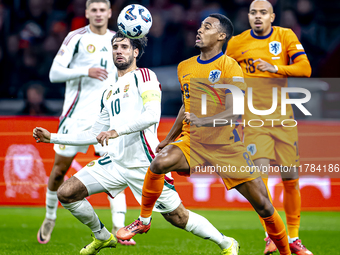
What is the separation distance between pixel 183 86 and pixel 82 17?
243 inches

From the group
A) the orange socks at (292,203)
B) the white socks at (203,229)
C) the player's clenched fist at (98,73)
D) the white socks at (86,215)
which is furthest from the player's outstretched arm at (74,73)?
the orange socks at (292,203)

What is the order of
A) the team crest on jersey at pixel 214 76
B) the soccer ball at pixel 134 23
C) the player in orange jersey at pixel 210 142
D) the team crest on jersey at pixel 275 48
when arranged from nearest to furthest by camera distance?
the player in orange jersey at pixel 210 142, the team crest on jersey at pixel 214 76, the soccer ball at pixel 134 23, the team crest on jersey at pixel 275 48

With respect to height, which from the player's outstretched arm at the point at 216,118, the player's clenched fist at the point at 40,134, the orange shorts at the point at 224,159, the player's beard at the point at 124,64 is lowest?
the orange shorts at the point at 224,159

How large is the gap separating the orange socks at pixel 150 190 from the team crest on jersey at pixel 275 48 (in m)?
2.06

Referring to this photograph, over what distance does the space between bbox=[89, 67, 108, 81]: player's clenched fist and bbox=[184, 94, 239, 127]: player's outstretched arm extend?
1.99 metres

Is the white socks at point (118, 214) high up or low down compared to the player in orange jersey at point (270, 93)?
down

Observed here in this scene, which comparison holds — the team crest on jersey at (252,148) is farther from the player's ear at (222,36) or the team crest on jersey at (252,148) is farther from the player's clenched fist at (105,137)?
the player's clenched fist at (105,137)

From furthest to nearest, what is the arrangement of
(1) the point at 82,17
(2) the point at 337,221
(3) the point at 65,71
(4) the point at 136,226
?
(1) the point at 82,17 → (2) the point at 337,221 → (3) the point at 65,71 → (4) the point at 136,226

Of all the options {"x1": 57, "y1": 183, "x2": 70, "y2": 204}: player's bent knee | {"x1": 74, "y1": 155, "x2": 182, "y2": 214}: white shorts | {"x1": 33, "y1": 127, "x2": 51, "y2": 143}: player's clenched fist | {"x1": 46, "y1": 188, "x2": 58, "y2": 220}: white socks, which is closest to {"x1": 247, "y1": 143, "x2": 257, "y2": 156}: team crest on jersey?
{"x1": 74, "y1": 155, "x2": 182, "y2": 214}: white shorts

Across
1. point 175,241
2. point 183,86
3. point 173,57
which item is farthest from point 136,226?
point 173,57

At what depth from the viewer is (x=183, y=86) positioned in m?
4.42

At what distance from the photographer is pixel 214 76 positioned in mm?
4234

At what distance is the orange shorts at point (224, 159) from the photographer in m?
4.00

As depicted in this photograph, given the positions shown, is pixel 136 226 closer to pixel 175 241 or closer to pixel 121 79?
pixel 121 79
